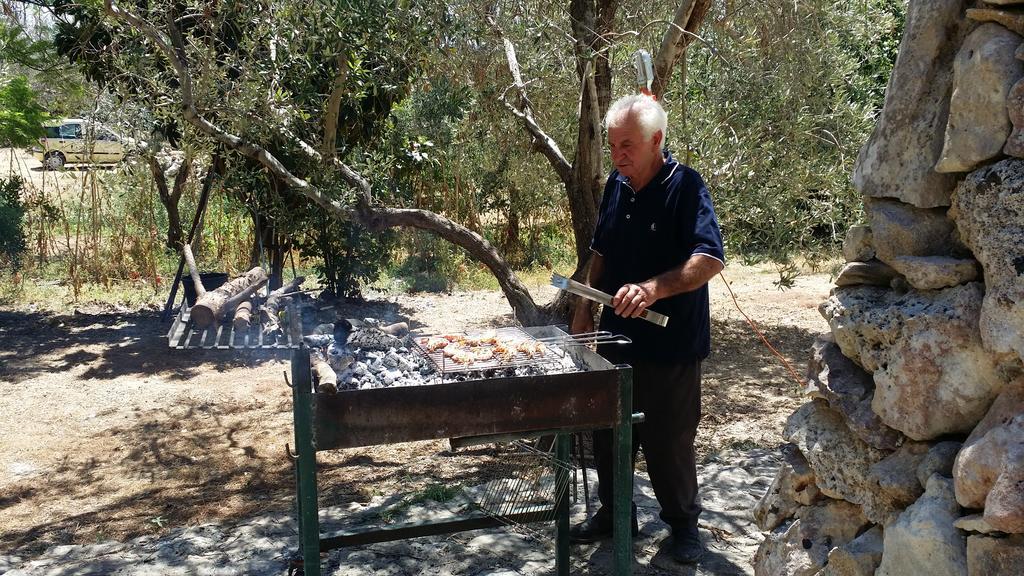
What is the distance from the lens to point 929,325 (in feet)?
8.31

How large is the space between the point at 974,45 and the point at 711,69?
4.41 meters

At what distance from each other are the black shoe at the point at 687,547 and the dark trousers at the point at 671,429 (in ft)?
0.10

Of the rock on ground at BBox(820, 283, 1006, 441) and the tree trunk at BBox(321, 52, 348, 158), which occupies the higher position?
the tree trunk at BBox(321, 52, 348, 158)

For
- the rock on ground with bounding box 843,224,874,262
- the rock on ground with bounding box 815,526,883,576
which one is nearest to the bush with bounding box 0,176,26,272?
the rock on ground with bounding box 843,224,874,262

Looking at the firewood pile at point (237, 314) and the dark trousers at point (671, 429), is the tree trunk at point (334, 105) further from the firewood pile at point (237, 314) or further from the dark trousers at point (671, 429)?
the dark trousers at point (671, 429)

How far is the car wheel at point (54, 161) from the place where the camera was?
10.5 m

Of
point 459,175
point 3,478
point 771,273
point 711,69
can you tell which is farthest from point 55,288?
point 771,273

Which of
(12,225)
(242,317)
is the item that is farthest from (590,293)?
(12,225)

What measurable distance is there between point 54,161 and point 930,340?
35.7 feet

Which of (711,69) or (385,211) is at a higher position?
(711,69)

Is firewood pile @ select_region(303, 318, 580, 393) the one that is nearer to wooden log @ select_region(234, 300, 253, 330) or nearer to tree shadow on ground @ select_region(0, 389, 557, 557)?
tree shadow on ground @ select_region(0, 389, 557, 557)

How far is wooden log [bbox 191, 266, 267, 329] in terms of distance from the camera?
7777mm

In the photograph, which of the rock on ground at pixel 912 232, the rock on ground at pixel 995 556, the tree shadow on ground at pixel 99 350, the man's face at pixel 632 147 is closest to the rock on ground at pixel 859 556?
the rock on ground at pixel 995 556

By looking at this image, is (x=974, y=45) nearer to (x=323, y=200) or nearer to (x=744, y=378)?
(x=323, y=200)
